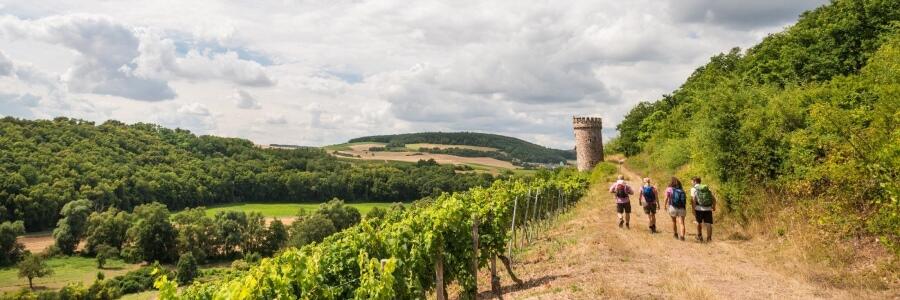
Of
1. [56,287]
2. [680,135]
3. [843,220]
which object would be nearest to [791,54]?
[680,135]

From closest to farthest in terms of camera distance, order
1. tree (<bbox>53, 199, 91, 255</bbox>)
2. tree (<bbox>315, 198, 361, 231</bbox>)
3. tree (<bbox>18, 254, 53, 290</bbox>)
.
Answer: tree (<bbox>18, 254, 53, 290</bbox>), tree (<bbox>53, 199, 91, 255</bbox>), tree (<bbox>315, 198, 361, 231</bbox>)

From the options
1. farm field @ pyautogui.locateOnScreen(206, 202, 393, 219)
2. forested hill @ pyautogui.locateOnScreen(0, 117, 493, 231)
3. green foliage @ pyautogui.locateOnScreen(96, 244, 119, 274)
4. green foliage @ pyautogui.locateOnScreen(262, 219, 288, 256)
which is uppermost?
forested hill @ pyautogui.locateOnScreen(0, 117, 493, 231)

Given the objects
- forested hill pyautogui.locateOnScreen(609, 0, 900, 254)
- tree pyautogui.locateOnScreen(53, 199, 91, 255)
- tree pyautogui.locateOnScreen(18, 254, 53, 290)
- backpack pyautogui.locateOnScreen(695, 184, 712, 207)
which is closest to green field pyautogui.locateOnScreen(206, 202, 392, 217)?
tree pyautogui.locateOnScreen(53, 199, 91, 255)

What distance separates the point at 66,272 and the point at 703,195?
7807 centimetres

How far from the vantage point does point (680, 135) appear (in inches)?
1556

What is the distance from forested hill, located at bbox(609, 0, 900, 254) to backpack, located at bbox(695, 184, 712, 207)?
6.24ft

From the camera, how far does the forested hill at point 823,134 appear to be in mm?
10953

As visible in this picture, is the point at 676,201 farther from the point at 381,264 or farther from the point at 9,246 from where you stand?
the point at 9,246

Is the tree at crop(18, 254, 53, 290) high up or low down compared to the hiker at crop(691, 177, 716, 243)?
down

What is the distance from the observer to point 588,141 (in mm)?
60000

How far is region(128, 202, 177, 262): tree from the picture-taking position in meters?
78.8

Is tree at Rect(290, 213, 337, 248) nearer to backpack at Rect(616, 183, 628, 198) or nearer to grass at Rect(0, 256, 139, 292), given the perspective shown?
grass at Rect(0, 256, 139, 292)

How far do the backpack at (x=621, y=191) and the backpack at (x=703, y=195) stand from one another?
2.83 meters

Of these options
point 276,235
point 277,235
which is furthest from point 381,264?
point 276,235
